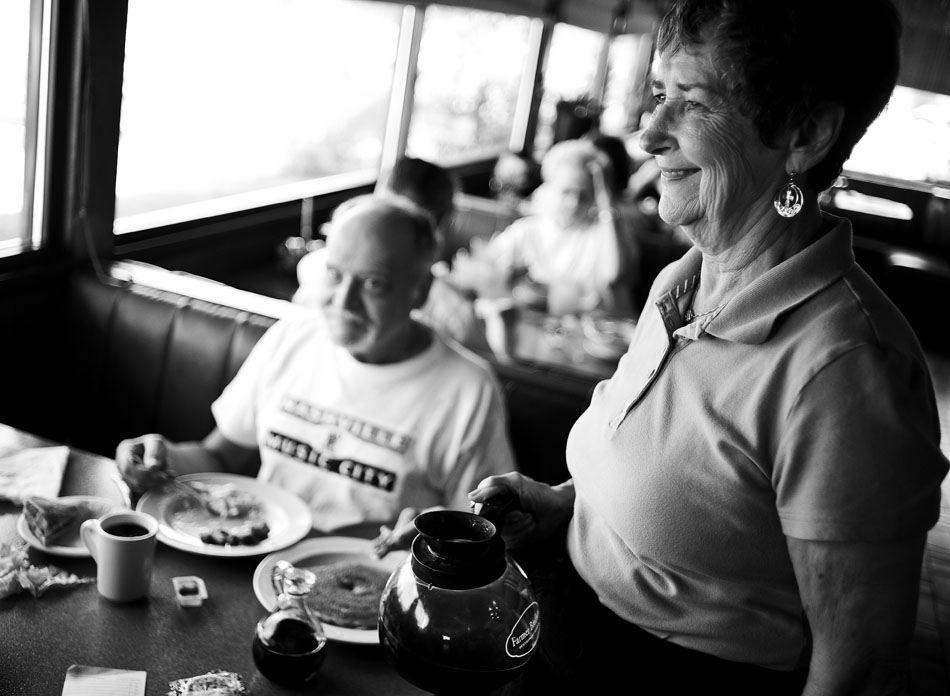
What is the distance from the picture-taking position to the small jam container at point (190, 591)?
1284 mm

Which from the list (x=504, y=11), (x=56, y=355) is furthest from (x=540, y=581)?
(x=504, y=11)

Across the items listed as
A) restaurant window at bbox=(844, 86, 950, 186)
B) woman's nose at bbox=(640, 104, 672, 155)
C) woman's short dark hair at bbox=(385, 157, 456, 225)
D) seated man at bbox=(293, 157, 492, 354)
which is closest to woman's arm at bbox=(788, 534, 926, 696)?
woman's nose at bbox=(640, 104, 672, 155)

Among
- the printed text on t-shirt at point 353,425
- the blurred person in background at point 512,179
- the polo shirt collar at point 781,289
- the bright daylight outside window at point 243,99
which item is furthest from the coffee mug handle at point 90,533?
the blurred person in background at point 512,179

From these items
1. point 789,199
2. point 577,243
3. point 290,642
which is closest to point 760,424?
point 789,199

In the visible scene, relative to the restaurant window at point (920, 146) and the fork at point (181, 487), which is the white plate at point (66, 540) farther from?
the restaurant window at point (920, 146)

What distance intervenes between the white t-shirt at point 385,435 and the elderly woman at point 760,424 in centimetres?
72

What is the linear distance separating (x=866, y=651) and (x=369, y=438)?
1.15 m

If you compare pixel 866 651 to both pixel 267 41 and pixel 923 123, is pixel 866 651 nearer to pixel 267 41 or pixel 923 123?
pixel 267 41

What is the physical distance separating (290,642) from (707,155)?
77 centimetres

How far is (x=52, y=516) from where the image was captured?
1406mm

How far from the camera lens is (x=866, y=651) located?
871 millimetres

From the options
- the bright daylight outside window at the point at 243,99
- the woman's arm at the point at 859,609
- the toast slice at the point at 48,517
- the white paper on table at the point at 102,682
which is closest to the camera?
the woman's arm at the point at 859,609

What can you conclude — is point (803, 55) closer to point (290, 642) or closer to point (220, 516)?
point (290, 642)

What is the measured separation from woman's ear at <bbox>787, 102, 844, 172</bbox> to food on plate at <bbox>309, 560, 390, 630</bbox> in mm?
822
